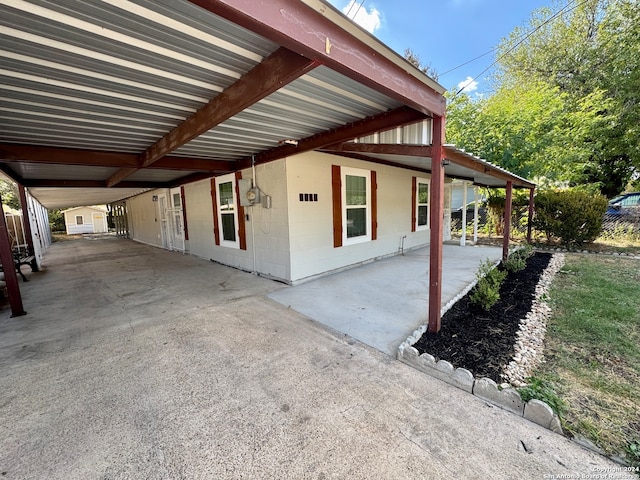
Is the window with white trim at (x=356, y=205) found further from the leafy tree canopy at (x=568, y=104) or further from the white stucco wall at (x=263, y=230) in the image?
the leafy tree canopy at (x=568, y=104)

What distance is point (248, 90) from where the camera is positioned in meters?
2.19

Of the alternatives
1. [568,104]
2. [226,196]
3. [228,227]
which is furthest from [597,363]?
[568,104]

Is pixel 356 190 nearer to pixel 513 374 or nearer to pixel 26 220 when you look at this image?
pixel 513 374

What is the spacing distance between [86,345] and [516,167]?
1147cm

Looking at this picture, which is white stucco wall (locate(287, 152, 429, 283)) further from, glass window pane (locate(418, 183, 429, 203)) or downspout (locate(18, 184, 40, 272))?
downspout (locate(18, 184, 40, 272))

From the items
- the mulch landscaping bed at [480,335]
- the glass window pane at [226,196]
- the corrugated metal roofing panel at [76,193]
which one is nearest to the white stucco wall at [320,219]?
the glass window pane at [226,196]

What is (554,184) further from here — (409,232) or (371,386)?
(371,386)

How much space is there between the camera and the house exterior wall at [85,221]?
24.0 metres

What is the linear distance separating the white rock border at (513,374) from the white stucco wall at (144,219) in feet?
36.8

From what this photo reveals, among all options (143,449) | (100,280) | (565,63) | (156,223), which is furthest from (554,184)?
(156,223)

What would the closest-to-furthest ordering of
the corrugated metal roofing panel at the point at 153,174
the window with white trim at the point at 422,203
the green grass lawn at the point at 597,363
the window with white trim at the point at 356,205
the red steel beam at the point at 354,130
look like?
the green grass lawn at the point at 597,363
the red steel beam at the point at 354,130
the window with white trim at the point at 356,205
the corrugated metal roofing panel at the point at 153,174
the window with white trim at the point at 422,203

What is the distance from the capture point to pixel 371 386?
2123 mm

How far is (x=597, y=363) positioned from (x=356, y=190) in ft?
15.3

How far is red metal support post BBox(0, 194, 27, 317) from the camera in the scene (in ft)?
11.9
